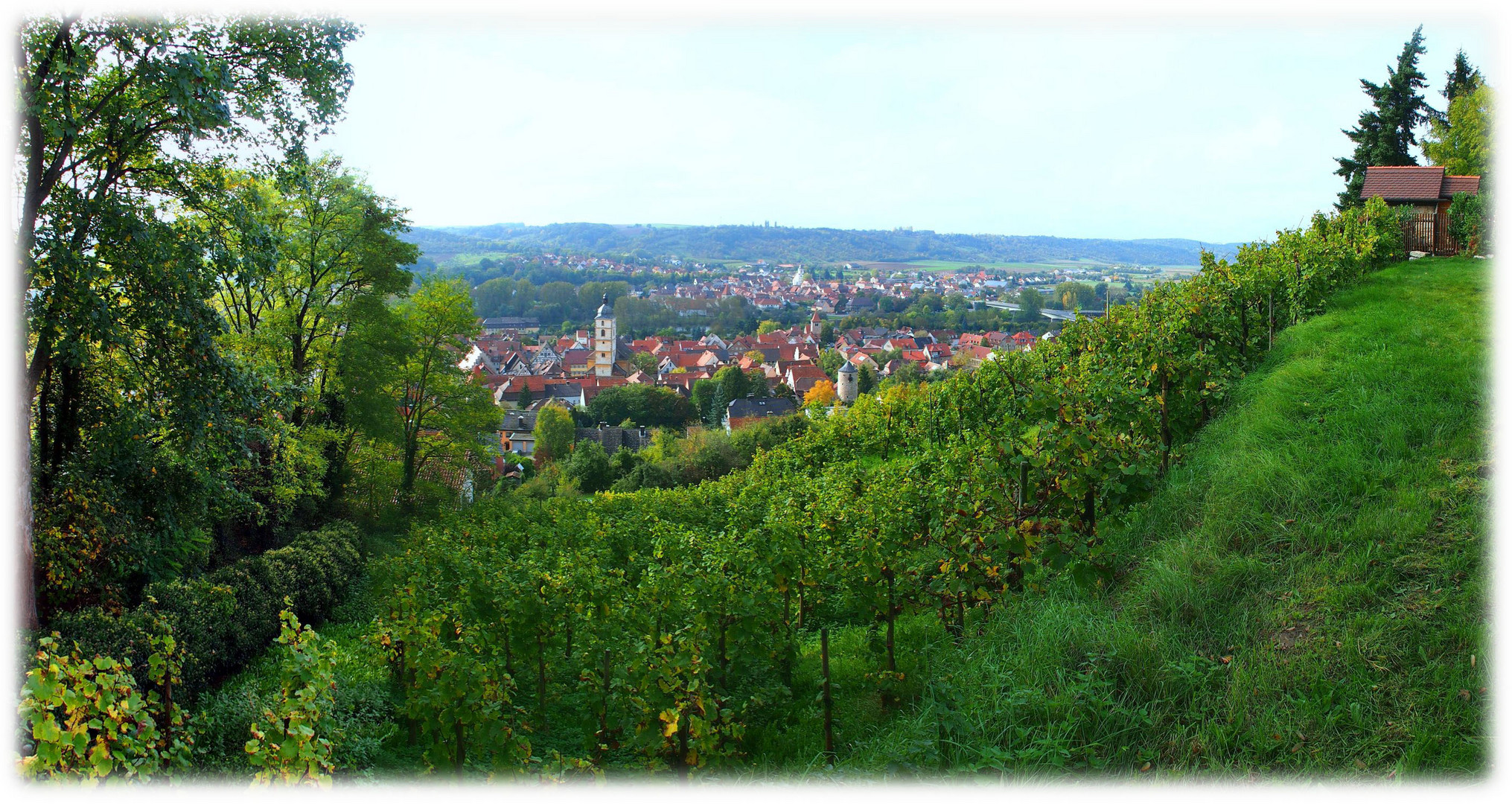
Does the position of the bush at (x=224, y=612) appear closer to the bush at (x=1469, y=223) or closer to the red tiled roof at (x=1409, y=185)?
the bush at (x=1469, y=223)

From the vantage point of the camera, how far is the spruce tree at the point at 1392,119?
27.6m

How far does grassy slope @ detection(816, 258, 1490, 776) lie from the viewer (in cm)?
351

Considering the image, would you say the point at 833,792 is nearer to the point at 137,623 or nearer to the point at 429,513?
the point at 137,623

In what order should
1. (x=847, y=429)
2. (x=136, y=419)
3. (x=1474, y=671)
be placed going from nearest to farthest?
(x=1474, y=671)
(x=136, y=419)
(x=847, y=429)

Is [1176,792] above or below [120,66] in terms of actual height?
below

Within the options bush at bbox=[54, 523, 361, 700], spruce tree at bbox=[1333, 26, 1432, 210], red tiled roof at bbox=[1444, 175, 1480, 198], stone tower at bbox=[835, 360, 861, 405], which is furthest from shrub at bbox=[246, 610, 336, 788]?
stone tower at bbox=[835, 360, 861, 405]

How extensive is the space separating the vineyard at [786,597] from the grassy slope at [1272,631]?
0.21 metres

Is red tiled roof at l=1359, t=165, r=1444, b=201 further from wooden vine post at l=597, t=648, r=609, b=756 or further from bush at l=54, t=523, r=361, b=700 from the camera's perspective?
bush at l=54, t=523, r=361, b=700

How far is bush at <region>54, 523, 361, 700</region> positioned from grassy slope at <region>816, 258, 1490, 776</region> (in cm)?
497

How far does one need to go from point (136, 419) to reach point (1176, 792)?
10529 millimetres

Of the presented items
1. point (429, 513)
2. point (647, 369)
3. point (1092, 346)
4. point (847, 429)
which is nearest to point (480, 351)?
point (647, 369)

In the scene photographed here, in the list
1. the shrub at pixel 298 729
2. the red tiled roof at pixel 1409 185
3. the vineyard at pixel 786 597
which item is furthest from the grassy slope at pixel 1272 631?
the red tiled roof at pixel 1409 185

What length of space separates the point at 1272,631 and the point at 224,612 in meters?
10.3

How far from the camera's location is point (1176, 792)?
3076mm
